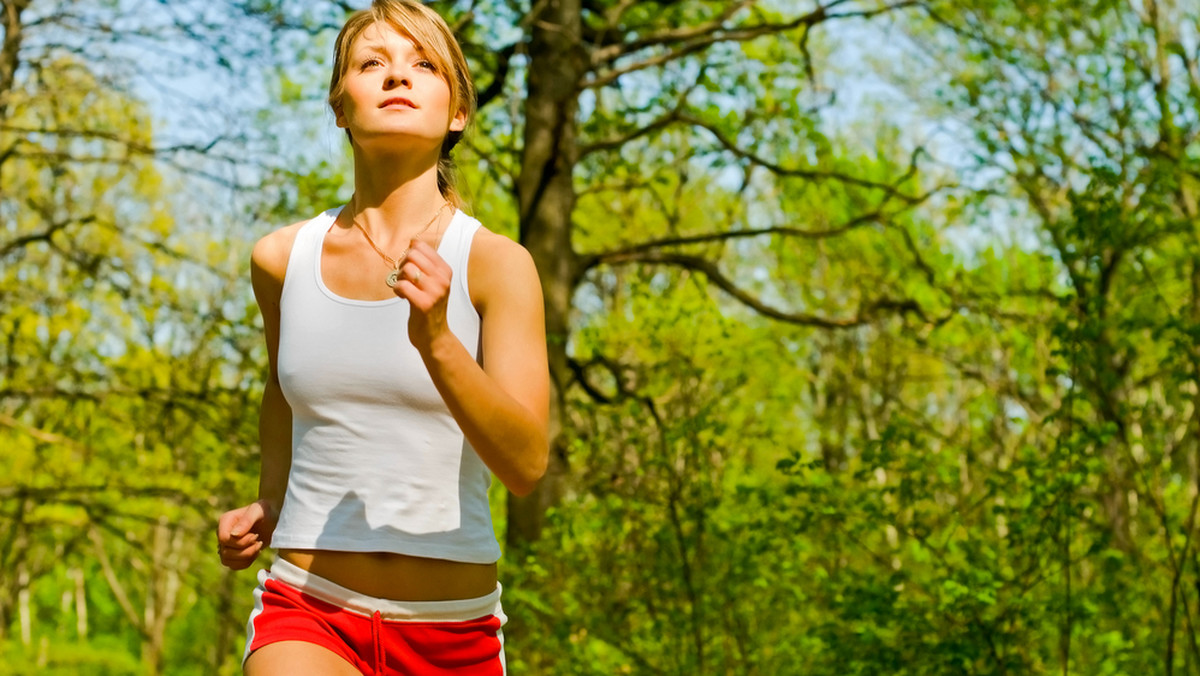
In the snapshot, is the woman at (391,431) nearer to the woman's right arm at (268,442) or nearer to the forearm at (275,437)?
the woman's right arm at (268,442)

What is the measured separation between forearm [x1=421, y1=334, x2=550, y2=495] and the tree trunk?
6.17 metres

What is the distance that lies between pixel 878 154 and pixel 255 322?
53.6ft

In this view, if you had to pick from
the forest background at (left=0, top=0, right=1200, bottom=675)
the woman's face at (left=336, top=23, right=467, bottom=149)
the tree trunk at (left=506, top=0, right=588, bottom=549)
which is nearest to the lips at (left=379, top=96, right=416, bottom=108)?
the woman's face at (left=336, top=23, right=467, bottom=149)

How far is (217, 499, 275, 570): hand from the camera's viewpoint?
2061 millimetres

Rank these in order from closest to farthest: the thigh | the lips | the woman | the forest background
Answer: the thigh, the woman, the lips, the forest background

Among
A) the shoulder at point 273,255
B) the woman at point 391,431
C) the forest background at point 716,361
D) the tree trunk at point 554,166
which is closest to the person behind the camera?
the woman at point 391,431

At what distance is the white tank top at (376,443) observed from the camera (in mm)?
1879

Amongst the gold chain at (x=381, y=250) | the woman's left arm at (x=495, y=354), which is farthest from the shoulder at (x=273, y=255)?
the woman's left arm at (x=495, y=354)

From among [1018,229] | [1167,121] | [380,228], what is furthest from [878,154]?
[380,228]

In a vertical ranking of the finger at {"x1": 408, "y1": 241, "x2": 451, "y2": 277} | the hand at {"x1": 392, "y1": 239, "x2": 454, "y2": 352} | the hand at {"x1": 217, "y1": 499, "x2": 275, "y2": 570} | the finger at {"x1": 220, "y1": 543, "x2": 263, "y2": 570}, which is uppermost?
the finger at {"x1": 408, "y1": 241, "x2": 451, "y2": 277}

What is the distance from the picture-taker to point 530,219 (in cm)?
837

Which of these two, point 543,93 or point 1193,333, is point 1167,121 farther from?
point 1193,333

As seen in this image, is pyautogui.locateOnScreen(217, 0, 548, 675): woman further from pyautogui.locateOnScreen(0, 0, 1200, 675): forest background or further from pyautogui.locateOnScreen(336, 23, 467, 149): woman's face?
pyautogui.locateOnScreen(0, 0, 1200, 675): forest background

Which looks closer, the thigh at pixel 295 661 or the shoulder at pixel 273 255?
the thigh at pixel 295 661
